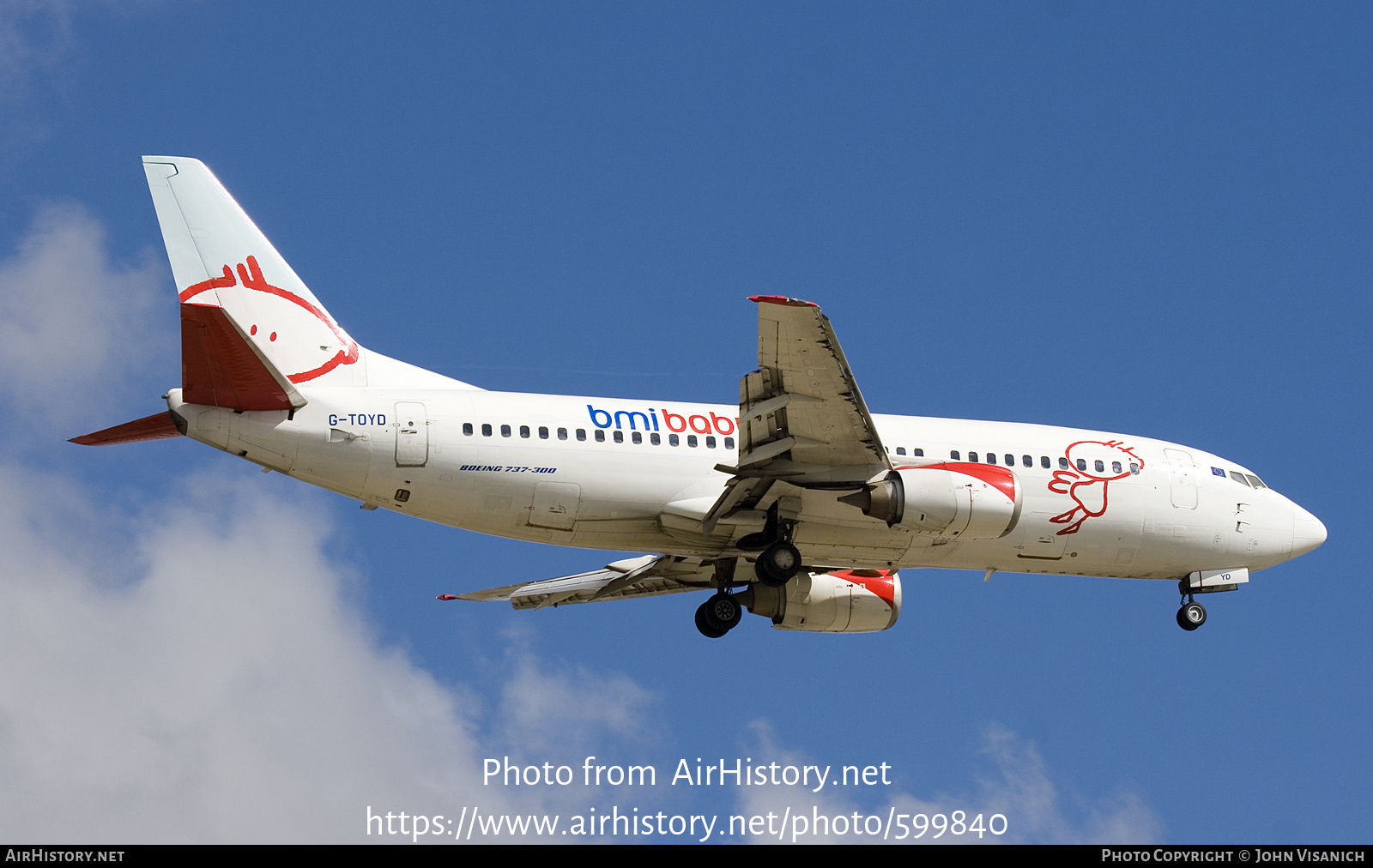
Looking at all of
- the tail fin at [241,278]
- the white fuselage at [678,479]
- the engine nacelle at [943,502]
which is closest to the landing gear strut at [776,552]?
the white fuselage at [678,479]

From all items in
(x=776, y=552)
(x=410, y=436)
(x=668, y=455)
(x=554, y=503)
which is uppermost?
(x=668, y=455)

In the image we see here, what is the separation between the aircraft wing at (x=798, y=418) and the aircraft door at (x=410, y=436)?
502 cm

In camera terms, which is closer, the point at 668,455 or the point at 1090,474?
the point at 668,455

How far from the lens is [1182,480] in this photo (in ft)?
103

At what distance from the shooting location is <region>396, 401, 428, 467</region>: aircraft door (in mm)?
26234

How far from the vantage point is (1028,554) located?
99.2 ft

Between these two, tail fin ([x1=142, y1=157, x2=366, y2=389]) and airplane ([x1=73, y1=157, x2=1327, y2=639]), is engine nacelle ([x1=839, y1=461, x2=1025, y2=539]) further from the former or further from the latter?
tail fin ([x1=142, y1=157, x2=366, y2=389])

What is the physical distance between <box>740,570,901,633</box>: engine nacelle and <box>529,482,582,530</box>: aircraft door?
19.8 feet

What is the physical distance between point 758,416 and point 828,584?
7.91m

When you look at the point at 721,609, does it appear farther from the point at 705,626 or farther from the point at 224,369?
the point at 224,369

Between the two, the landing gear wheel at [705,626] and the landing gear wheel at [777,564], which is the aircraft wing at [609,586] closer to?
the landing gear wheel at [705,626]

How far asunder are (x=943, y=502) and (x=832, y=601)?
655 centimetres

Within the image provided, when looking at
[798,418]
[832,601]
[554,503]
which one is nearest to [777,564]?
[798,418]

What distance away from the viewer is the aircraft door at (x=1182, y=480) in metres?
31.3
